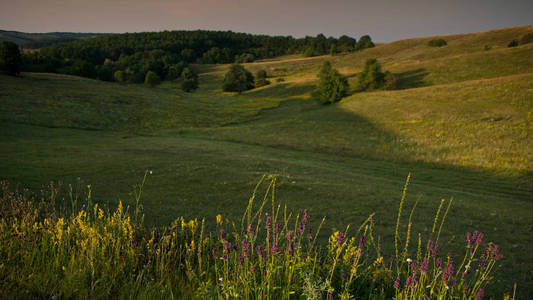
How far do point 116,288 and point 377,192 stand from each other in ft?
37.5

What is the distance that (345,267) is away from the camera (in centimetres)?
475

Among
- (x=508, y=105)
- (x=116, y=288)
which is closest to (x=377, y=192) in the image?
(x=116, y=288)

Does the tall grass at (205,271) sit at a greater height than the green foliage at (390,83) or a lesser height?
lesser

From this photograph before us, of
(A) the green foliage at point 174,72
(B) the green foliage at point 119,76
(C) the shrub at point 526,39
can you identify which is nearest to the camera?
(C) the shrub at point 526,39

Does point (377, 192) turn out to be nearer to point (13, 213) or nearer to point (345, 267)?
point (345, 267)

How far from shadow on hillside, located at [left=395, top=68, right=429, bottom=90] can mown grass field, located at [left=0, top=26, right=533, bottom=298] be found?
45 cm

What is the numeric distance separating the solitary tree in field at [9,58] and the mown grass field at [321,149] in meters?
2.56

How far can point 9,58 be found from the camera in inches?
2283

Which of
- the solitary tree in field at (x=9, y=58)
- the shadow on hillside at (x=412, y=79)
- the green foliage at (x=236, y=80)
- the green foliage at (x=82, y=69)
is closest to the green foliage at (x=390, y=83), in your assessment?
the shadow on hillside at (x=412, y=79)

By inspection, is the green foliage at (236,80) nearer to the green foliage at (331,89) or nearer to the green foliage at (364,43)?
the green foliage at (331,89)

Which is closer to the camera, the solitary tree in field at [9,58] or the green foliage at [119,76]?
the solitary tree in field at [9,58]

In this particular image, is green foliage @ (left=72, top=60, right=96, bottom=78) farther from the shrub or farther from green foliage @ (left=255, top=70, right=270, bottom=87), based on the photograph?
the shrub

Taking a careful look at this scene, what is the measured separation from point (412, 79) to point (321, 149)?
161 ft

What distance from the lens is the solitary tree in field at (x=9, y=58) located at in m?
57.8
